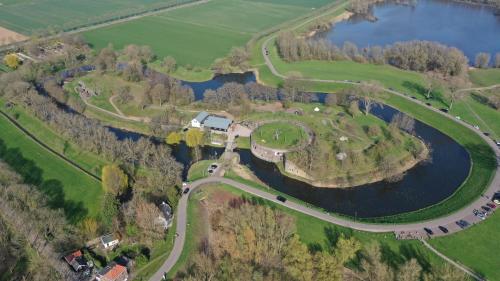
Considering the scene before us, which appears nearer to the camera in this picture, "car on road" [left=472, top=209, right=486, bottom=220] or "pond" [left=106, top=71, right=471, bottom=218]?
"car on road" [left=472, top=209, right=486, bottom=220]

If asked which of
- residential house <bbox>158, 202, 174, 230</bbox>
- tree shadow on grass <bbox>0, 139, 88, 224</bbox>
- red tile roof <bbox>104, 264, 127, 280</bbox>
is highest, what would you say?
residential house <bbox>158, 202, 174, 230</bbox>

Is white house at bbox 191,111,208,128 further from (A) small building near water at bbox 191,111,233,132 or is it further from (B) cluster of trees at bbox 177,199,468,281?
(B) cluster of trees at bbox 177,199,468,281

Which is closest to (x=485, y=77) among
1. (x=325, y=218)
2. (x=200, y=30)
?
(x=325, y=218)

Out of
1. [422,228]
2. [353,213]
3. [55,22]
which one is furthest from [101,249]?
[55,22]

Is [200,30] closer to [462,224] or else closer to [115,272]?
[115,272]

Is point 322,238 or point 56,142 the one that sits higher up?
point 322,238

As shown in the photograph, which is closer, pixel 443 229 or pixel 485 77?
pixel 443 229

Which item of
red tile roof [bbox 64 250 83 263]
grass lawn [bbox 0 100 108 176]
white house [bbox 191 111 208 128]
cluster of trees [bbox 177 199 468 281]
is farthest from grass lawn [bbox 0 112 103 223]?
white house [bbox 191 111 208 128]
